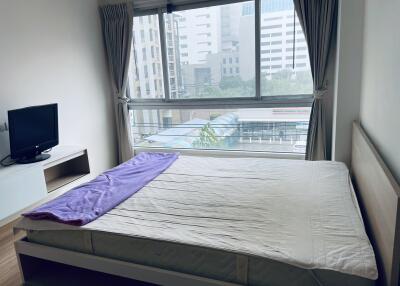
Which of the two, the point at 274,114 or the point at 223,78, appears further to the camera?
the point at 223,78

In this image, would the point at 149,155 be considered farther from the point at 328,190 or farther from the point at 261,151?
the point at 328,190

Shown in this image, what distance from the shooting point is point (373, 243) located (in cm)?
161

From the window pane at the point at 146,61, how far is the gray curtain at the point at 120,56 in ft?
0.60

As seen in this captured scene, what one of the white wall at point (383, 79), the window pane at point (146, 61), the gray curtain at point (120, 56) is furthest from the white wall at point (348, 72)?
the gray curtain at point (120, 56)

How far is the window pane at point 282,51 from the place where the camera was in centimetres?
Result: 349

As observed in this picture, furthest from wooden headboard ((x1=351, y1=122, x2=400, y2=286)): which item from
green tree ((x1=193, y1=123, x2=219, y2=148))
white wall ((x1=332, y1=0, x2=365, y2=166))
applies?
green tree ((x1=193, y1=123, x2=219, y2=148))

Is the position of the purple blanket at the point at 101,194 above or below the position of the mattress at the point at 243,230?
above

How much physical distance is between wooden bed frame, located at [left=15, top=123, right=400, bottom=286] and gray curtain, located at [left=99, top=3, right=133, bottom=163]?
240 cm

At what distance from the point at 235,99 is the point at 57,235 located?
2.65 metres

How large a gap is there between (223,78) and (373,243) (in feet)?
9.05

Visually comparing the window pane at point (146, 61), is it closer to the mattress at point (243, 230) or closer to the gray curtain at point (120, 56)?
the gray curtain at point (120, 56)

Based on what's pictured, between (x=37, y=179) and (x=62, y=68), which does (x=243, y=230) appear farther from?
(x=62, y=68)

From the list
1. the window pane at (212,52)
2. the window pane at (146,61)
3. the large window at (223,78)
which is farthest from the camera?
the window pane at (146,61)

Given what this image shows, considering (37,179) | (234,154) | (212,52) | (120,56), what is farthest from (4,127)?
(234,154)
